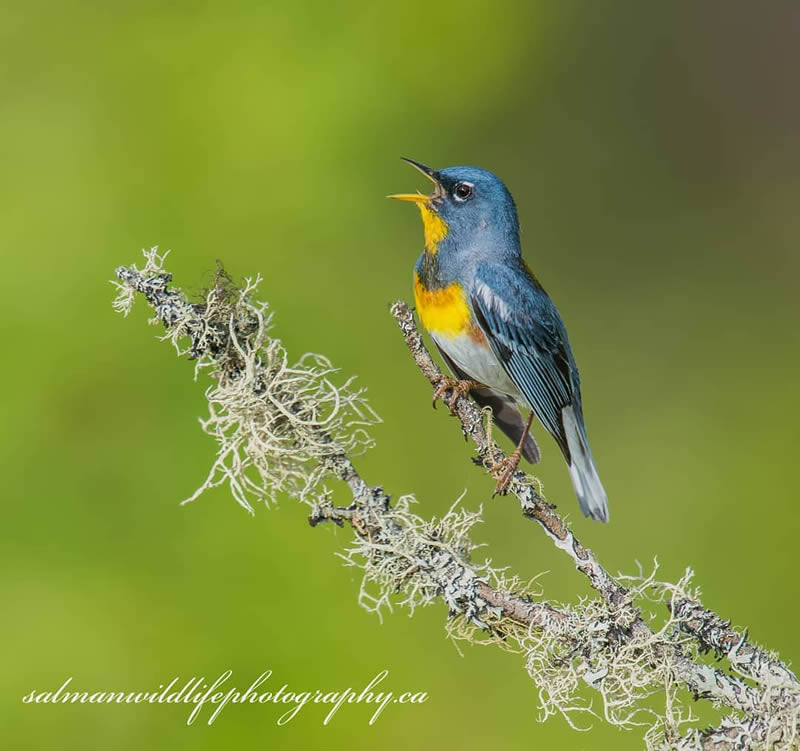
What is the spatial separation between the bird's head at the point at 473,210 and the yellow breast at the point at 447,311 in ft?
0.48

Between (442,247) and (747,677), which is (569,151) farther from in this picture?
(747,677)

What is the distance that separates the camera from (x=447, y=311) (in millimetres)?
2828

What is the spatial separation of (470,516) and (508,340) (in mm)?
996

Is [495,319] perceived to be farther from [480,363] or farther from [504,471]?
[504,471]

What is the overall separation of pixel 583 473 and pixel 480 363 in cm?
44

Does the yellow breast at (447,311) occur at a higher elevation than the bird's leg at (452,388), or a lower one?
higher

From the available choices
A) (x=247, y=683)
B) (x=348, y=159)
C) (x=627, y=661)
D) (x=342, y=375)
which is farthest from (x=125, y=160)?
(x=627, y=661)

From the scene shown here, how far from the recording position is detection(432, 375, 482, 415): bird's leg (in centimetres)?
221

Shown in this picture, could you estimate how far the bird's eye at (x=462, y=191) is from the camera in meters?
2.87

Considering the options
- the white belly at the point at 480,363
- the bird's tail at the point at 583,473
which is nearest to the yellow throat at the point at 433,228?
the white belly at the point at 480,363

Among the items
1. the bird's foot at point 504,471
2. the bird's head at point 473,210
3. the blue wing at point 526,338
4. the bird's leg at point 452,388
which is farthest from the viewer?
the bird's head at point 473,210

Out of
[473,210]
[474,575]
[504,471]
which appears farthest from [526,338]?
[474,575]

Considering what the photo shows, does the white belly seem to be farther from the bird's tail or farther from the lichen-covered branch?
the lichen-covered branch

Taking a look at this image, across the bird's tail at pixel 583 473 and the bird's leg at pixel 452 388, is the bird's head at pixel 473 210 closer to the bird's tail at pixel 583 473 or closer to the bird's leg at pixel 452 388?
the bird's leg at pixel 452 388
